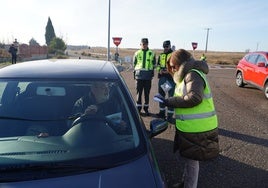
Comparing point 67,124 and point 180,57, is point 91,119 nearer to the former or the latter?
point 67,124

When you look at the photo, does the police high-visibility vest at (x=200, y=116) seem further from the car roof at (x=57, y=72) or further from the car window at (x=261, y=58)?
the car window at (x=261, y=58)

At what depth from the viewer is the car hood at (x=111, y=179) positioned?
180cm

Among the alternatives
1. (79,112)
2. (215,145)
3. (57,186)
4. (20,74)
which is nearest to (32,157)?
(57,186)

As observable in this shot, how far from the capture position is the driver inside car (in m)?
2.68

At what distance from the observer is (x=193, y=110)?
3059 millimetres

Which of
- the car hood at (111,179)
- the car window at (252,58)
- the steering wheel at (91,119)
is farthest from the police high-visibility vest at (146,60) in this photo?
the car window at (252,58)

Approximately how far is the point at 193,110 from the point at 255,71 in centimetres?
884

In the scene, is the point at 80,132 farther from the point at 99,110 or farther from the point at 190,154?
the point at 190,154

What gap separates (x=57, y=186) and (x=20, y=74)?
140 cm

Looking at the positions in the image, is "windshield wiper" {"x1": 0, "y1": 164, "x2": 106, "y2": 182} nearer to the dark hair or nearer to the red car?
the dark hair

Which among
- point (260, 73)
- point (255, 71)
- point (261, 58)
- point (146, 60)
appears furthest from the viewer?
point (255, 71)

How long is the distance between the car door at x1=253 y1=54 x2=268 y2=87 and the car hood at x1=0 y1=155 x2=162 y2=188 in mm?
9266


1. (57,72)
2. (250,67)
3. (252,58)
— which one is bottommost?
(250,67)

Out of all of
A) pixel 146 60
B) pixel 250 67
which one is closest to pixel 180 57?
pixel 146 60
